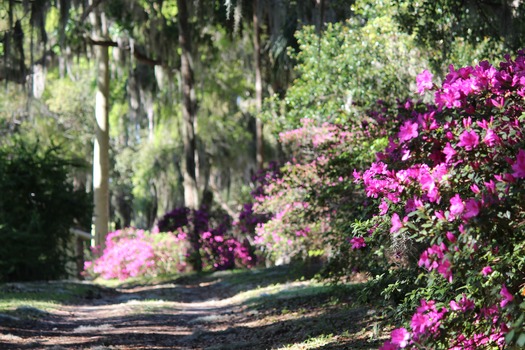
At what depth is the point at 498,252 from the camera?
416 cm

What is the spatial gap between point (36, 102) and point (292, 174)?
21971 millimetres

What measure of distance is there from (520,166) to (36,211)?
15050mm

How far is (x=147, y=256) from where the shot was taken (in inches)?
891

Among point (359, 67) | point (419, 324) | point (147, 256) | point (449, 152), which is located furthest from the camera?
point (147, 256)

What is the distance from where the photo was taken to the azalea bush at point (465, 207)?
4.08m

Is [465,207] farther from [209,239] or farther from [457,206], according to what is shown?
[209,239]

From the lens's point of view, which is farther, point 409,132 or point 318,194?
point 318,194

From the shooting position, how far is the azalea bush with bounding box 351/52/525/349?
408 centimetres

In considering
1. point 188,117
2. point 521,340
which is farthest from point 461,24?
point 188,117

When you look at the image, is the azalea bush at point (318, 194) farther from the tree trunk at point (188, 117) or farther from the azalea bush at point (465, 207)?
the tree trunk at point (188, 117)

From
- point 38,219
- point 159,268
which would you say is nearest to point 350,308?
point 38,219

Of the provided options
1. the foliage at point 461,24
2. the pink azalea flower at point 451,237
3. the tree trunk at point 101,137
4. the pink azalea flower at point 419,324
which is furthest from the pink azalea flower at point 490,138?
the tree trunk at point 101,137

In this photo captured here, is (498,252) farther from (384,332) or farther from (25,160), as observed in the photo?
(25,160)

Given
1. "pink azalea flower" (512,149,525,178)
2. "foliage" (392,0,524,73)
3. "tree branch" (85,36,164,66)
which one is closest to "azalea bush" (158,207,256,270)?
"tree branch" (85,36,164,66)
